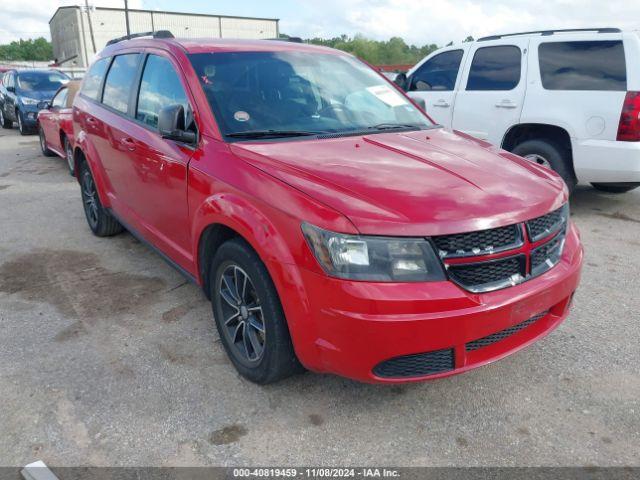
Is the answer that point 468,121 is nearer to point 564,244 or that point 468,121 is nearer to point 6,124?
point 564,244

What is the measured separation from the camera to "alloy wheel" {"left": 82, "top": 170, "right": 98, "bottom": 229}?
5117mm

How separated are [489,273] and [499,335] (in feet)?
1.10

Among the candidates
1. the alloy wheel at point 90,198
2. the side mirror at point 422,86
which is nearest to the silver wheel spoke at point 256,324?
the alloy wheel at point 90,198

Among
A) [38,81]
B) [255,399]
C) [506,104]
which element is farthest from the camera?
[38,81]

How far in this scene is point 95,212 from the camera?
5.21 metres

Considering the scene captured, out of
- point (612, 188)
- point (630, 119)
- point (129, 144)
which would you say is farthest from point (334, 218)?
point (612, 188)

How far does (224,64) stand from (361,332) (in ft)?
6.66

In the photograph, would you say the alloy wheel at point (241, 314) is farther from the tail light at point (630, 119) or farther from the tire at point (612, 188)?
the tire at point (612, 188)

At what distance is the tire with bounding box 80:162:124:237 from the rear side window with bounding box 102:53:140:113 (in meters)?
0.89

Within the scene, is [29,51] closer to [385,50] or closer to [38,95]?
[385,50]

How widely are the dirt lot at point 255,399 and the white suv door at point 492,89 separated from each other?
112 inches

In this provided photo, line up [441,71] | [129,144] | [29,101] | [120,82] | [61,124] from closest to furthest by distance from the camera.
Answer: [129,144] → [120,82] → [441,71] → [61,124] → [29,101]

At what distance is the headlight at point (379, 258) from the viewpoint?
2.15 meters

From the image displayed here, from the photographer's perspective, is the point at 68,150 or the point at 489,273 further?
the point at 68,150
